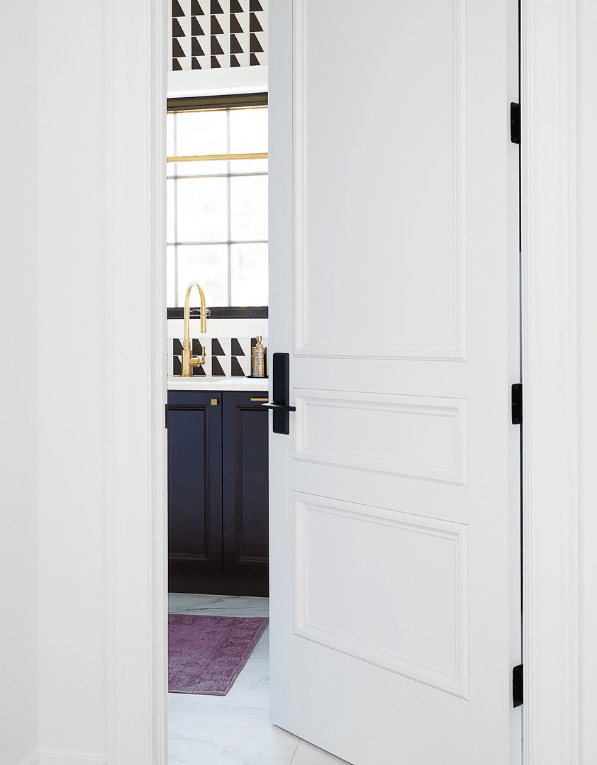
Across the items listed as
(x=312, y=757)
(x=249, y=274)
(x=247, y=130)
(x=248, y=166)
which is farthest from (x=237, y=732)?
(x=247, y=130)

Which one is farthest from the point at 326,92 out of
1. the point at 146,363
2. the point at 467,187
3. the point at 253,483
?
the point at 253,483

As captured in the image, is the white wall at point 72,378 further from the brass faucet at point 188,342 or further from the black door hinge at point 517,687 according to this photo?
the brass faucet at point 188,342

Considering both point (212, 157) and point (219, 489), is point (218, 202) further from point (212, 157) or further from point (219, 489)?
point (219, 489)

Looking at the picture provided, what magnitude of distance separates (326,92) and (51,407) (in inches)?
41.4

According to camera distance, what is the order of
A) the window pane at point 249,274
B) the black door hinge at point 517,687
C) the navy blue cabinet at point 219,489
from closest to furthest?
the black door hinge at point 517,687 < the navy blue cabinet at point 219,489 < the window pane at point 249,274

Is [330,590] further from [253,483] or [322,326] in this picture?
[253,483]

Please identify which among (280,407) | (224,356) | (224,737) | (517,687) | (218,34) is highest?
(218,34)

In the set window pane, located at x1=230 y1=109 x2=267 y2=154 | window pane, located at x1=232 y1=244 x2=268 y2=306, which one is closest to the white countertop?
window pane, located at x1=232 y1=244 x2=268 y2=306

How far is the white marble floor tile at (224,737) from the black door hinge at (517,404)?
1.08 meters

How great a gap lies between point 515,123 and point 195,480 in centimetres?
214

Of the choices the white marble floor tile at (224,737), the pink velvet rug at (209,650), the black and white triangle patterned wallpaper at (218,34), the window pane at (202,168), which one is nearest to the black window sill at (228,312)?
the window pane at (202,168)

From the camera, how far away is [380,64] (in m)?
1.81

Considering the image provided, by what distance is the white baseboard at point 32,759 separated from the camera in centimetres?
174

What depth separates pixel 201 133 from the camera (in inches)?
153
